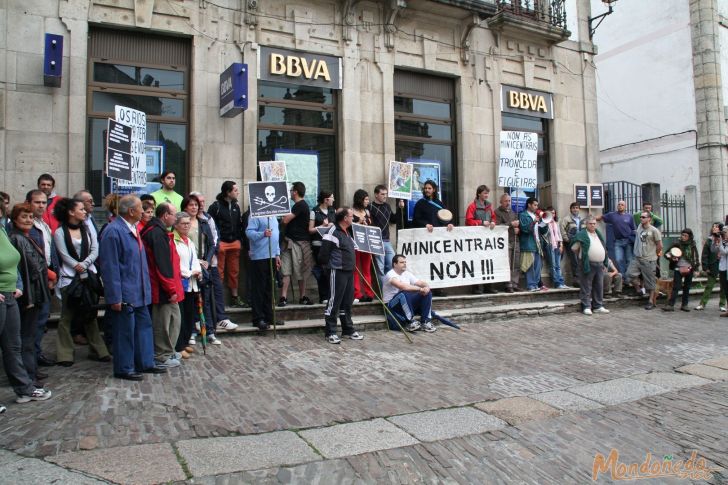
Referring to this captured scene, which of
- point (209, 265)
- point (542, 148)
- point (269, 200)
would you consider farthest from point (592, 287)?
point (209, 265)

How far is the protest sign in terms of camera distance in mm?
10883

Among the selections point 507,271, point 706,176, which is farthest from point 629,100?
point 507,271

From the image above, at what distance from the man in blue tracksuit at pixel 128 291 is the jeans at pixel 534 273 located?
8185 millimetres

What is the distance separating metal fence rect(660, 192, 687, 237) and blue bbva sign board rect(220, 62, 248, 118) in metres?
13.1

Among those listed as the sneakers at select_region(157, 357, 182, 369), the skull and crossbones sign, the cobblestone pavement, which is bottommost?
the cobblestone pavement

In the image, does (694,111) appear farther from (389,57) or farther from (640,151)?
(389,57)

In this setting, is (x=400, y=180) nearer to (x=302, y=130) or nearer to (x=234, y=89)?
(x=302, y=130)

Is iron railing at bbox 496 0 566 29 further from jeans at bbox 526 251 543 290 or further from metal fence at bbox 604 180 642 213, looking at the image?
jeans at bbox 526 251 543 290

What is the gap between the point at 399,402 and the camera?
17.8ft

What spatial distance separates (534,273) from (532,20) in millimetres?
6478

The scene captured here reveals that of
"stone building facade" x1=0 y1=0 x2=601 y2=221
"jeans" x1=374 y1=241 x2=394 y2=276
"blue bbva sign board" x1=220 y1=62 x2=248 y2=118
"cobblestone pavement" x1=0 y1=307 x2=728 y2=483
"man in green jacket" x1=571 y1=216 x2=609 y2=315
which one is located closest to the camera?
"cobblestone pavement" x1=0 y1=307 x2=728 y2=483

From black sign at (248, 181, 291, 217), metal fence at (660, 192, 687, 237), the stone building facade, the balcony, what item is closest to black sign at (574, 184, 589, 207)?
the stone building facade

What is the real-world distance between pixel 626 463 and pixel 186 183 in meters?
8.30

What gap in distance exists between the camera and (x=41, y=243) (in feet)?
20.1
